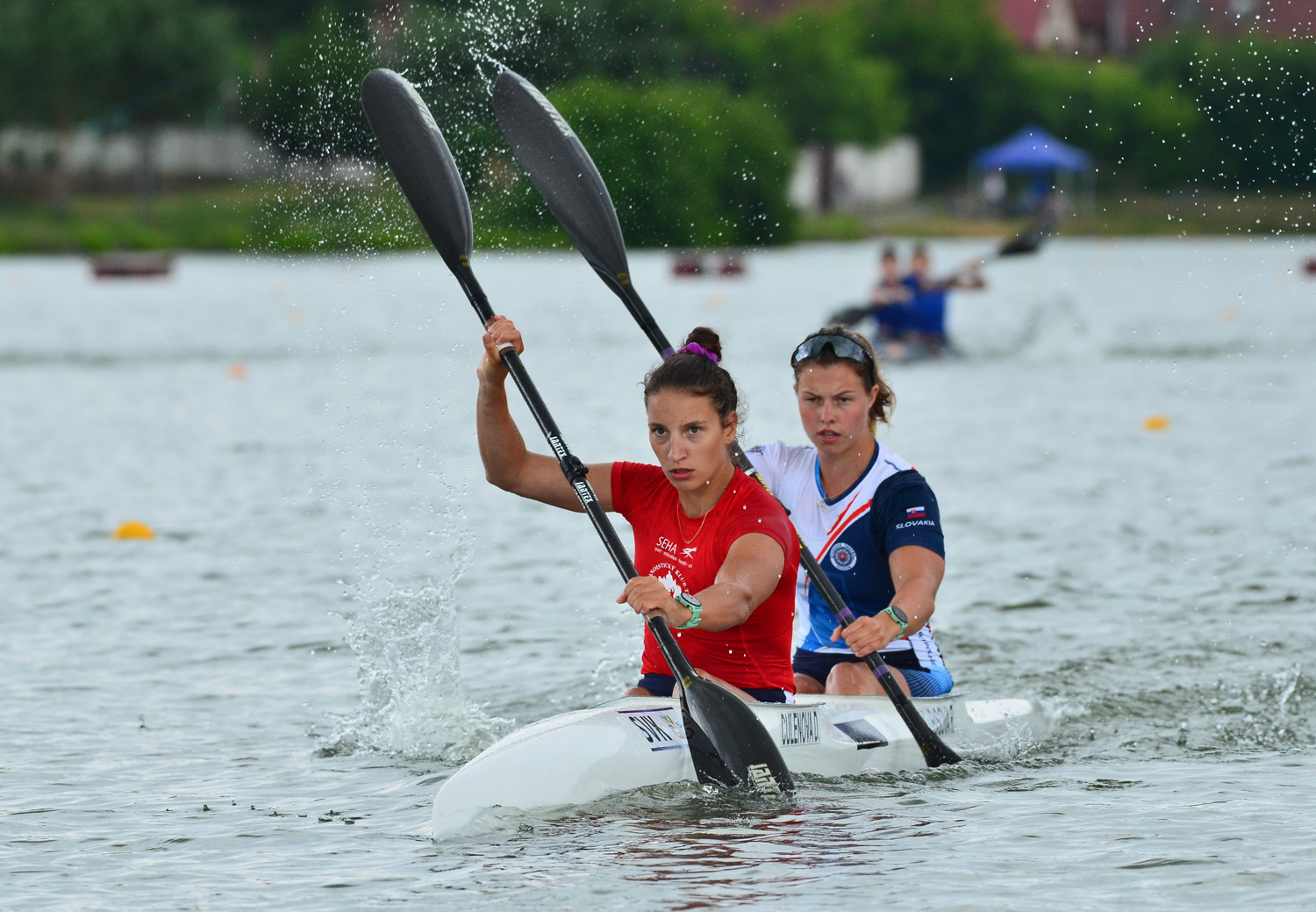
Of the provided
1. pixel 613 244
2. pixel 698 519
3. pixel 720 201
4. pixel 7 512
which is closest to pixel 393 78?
pixel 613 244

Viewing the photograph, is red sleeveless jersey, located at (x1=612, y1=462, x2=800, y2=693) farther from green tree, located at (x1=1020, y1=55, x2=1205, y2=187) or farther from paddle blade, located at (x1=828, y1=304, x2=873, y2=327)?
green tree, located at (x1=1020, y1=55, x2=1205, y2=187)

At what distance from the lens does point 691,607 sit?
4.82 m

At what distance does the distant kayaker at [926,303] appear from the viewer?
19.6 metres

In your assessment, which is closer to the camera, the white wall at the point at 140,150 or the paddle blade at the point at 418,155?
the paddle blade at the point at 418,155

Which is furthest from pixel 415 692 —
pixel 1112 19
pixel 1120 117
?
pixel 1112 19

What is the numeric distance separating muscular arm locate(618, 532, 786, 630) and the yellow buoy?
6.66 m

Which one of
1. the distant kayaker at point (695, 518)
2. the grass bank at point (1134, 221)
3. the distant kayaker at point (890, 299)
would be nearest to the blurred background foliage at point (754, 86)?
the grass bank at point (1134, 221)

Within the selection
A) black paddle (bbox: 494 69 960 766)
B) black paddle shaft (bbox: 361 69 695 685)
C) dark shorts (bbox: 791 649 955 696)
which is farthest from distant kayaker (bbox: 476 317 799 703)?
black paddle (bbox: 494 69 960 766)

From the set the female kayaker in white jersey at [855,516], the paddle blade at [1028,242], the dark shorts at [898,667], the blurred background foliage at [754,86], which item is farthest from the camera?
the blurred background foliage at [754,86]

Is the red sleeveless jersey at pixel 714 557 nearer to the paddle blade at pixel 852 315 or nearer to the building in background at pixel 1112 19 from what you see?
the paddle blade at pixel 852 315

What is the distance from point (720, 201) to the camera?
42.9 metres

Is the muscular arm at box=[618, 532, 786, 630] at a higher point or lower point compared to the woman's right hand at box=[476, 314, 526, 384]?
lower

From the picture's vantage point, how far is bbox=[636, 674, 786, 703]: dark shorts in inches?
211

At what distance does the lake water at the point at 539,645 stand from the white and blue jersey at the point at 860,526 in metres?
Result: 0.55
